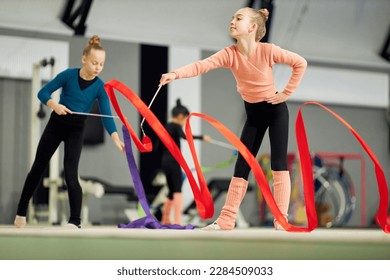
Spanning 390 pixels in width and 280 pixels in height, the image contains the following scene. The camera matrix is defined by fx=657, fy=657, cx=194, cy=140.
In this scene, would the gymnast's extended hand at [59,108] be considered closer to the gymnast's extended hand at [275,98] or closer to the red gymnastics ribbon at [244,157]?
the red gymnastics ribbon at [244,157]

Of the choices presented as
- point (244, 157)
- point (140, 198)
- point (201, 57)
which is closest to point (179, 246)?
point (244, 157)

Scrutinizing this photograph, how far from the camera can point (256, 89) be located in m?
2.54

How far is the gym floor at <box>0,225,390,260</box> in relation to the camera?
1.99 metres

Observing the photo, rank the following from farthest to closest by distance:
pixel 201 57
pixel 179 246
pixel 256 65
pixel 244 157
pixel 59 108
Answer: pixel 201 57
pixel 59 108
pixel 256 65
pixel 244 157
pixel 179 246

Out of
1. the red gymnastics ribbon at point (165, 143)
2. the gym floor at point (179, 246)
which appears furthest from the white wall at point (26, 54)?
the gym floor at point (179, 246)

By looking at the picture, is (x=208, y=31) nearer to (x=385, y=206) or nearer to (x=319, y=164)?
(x=319, y=164)

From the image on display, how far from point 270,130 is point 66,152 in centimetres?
86

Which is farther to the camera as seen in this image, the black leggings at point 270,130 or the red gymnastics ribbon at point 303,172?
the black leggings at point 270,130

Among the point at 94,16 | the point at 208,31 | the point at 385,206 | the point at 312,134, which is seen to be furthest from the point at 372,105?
the point at 385,206

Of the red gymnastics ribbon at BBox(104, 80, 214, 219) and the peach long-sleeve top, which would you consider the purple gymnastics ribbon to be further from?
the peach long-sleeve top

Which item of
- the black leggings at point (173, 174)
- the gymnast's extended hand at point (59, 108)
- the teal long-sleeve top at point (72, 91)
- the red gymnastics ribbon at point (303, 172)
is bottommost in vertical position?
the black leggings at point (173, 174)

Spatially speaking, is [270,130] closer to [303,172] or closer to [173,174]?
[303,172]

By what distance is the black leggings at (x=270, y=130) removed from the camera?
2559 millimetres

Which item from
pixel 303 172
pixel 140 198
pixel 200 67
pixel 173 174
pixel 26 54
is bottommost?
pixel 173 174
